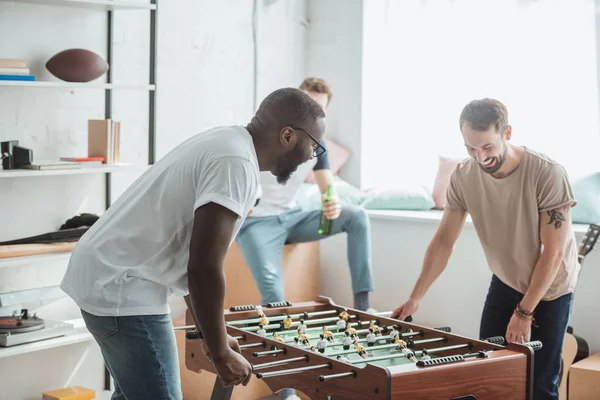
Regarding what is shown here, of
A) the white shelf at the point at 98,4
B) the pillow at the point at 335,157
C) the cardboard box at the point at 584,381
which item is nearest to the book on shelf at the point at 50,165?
the white shelf at the point at 98,4

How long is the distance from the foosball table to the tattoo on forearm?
49 centimetres

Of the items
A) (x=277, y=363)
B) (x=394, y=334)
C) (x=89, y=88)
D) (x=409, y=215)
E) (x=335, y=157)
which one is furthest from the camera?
(x=335, y=157)

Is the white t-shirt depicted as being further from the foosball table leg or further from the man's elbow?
the man's elbow

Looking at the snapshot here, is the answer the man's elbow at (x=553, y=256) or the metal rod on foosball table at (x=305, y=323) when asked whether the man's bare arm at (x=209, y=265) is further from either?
the man's elbow at (x=553, y=256)

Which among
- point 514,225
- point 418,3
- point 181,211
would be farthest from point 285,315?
point 418,3

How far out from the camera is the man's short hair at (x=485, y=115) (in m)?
2.75

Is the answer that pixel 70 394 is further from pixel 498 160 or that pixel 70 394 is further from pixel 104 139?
pixel 498 160

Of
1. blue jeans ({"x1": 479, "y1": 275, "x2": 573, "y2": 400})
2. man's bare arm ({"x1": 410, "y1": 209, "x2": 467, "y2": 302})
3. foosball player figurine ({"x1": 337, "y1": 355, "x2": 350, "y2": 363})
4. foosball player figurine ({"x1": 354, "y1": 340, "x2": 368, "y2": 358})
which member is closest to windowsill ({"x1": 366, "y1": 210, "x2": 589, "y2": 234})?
man's bare arm ({"x1": 410, "y1": 209, "x2": 467, "y2": 302})

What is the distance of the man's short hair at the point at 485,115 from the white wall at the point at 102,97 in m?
1.93

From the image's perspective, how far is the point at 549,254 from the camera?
2.76m

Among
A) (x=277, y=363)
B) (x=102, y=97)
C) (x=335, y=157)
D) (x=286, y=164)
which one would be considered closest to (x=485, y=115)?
(x=286, y=164)

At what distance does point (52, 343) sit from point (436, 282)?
79.0 inches

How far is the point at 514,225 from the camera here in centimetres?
290

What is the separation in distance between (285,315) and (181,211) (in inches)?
42.4
